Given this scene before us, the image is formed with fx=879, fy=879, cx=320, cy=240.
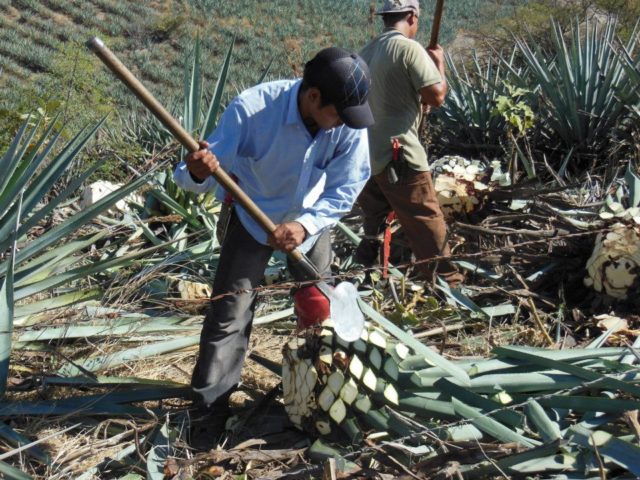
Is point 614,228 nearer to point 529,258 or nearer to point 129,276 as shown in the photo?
point 529,258

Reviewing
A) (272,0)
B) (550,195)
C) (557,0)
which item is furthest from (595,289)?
(272,0)

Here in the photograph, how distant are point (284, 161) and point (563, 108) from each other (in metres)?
3.75

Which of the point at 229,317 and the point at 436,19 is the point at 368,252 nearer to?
the point at 436,19

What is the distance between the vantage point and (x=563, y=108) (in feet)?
21.4

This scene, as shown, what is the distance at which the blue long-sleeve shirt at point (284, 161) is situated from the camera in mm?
3281

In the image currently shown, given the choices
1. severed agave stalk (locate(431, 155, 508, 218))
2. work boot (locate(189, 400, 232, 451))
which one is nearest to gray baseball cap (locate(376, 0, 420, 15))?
severed agave stalk (locate(431, 155, 508, 218))

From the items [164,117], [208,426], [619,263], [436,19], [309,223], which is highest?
[436,19]

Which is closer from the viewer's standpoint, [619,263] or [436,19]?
[619,263]

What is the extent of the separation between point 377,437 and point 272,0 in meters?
27.9

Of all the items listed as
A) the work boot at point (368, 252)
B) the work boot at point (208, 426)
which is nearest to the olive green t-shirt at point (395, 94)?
the work boot at point (368, 252)

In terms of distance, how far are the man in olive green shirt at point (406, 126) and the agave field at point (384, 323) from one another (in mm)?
260

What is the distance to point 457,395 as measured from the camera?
10.7 ft

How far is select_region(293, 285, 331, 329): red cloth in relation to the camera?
3410 millimetres

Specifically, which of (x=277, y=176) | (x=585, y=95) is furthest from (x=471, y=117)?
(x=277, y=176)
